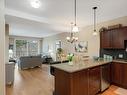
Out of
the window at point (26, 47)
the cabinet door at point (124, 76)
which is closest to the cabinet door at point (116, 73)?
the cabinet door at point (124, 76)

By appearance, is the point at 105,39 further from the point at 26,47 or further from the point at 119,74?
the point at 26,47

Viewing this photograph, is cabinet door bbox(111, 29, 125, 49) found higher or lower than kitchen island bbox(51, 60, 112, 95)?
higher

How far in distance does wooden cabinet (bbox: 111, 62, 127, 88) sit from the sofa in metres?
5.10

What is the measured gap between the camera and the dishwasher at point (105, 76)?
3308 mm

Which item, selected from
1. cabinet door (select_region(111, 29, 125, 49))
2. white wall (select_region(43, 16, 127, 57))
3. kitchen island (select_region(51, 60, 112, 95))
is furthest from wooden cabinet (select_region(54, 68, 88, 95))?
white wall (select_region(43, 16, 127, 57))

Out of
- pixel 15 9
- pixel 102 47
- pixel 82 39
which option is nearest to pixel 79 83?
pixel 102 47

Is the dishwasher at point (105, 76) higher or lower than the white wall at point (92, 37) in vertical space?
lower

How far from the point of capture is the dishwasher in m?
3.31

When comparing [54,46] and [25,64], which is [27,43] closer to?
[54,46]

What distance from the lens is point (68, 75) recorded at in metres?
2.34

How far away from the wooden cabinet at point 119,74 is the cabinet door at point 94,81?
1021 mm

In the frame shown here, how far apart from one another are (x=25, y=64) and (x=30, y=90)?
3781 mm

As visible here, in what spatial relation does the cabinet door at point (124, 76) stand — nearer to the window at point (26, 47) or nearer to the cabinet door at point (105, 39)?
the cabinet door at point (105, 39)

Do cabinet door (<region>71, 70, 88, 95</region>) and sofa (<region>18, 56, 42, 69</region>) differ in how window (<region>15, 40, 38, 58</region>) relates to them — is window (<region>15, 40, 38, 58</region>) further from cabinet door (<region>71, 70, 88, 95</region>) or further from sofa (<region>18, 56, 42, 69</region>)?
cabinet door (<region>71, 70, 88, 95</region>)
